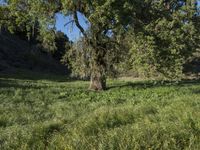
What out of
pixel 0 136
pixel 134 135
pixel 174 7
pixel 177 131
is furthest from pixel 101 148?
pixel 174 7

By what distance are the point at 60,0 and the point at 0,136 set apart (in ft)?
53.9

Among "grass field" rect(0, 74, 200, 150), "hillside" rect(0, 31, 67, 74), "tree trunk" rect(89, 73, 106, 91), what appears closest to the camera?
"grass field" rect(0, 74, 200, 150)

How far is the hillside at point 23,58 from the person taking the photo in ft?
182

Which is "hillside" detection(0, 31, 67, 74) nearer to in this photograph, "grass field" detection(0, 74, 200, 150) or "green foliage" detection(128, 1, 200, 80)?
"green foliage" detection(128, 1, 200, 80)

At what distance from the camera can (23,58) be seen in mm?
60156

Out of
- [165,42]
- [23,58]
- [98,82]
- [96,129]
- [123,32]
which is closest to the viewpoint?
[96,129]

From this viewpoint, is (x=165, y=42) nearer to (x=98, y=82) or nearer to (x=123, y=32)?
Answer: (x=123, y=32)

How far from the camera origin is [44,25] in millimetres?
25281

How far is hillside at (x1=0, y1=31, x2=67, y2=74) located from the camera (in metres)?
55.4

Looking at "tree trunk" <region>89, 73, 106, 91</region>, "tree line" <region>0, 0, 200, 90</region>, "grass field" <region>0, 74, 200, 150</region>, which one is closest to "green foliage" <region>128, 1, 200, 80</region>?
"tree line" <region>0, 0, 200, 90</region>

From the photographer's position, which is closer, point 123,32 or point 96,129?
point 96,129

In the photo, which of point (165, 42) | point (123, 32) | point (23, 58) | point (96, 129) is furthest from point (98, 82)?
point (23, 58)

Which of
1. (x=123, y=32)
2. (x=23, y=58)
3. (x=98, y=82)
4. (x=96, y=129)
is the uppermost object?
(x=23, y=58)

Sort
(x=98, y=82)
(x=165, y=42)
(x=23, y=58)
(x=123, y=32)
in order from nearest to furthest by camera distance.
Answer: (x=165, y=42), (x=123, y=32), (x=98, y=82), (x=23, y=58)
